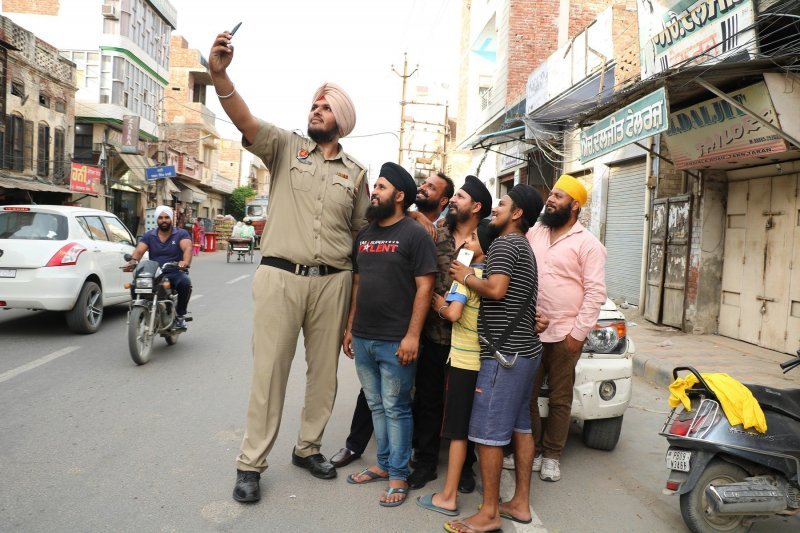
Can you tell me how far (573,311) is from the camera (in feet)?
13.3

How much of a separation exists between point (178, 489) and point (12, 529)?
82 cm

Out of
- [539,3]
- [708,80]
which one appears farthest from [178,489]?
[539,3]

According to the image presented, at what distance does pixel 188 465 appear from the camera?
3943 millimetres

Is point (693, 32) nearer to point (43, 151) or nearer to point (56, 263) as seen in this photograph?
point (56, 263)

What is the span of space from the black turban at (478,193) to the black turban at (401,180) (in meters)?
0.33

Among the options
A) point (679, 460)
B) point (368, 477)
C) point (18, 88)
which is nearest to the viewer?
point (679, 460)

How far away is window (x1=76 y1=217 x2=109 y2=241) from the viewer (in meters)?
8.55

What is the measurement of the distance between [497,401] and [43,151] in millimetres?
25699

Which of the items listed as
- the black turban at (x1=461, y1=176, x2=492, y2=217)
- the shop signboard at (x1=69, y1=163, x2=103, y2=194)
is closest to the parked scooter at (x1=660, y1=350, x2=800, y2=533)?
the black turban at (x1=461, y1=176, x2=492, y2=217)

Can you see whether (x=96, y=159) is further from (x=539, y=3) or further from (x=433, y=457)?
(x=433, y=457)

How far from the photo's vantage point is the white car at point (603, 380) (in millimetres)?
4344

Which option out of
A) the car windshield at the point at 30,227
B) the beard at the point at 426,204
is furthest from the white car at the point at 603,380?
the car windshield at the point at 30,227

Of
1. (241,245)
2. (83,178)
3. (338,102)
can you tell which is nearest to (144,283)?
(338,102)

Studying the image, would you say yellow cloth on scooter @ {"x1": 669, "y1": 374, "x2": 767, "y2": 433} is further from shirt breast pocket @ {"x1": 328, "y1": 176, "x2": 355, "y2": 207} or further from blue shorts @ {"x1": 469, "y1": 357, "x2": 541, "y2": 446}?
shirt breast pocket @ {"x1": 328, "y1": 176, "x2": 355, "y2": 207}
